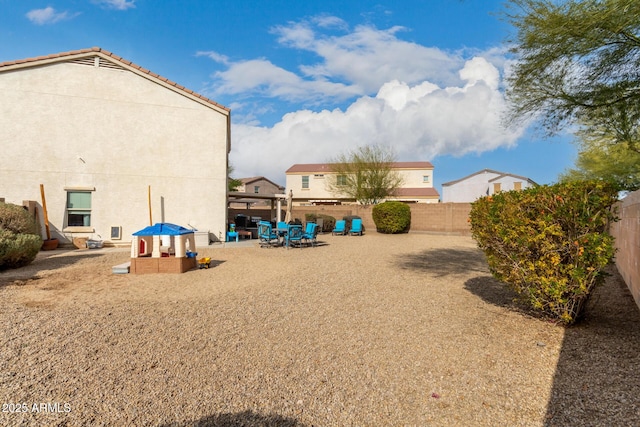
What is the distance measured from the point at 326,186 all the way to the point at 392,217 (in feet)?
68.0

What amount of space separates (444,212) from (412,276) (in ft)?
54.0

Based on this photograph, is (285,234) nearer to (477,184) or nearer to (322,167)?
(322,167)

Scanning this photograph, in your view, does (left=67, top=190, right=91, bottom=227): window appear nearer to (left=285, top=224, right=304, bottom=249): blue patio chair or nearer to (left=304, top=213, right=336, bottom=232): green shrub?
(left=285, top=224, right=304, bottom=249): blue patio chair

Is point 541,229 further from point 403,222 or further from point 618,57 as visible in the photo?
point 403,222

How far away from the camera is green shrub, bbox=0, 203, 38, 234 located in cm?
914

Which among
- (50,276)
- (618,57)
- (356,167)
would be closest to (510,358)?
(618,57)

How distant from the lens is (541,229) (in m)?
4.59

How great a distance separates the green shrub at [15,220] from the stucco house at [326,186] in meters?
31.3

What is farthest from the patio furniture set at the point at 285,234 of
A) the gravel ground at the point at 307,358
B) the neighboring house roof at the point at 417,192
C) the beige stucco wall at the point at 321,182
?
the neighboring house roof at the point at 417,192

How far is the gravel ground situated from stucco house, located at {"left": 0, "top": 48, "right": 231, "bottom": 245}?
319 inches

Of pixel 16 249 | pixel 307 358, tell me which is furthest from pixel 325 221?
pixel 307 358

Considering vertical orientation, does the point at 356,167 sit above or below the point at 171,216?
above

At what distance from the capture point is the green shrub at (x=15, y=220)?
914 centimetres

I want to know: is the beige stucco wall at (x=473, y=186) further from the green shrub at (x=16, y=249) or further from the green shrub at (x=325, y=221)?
the green shrub at (x=16, y=249)
